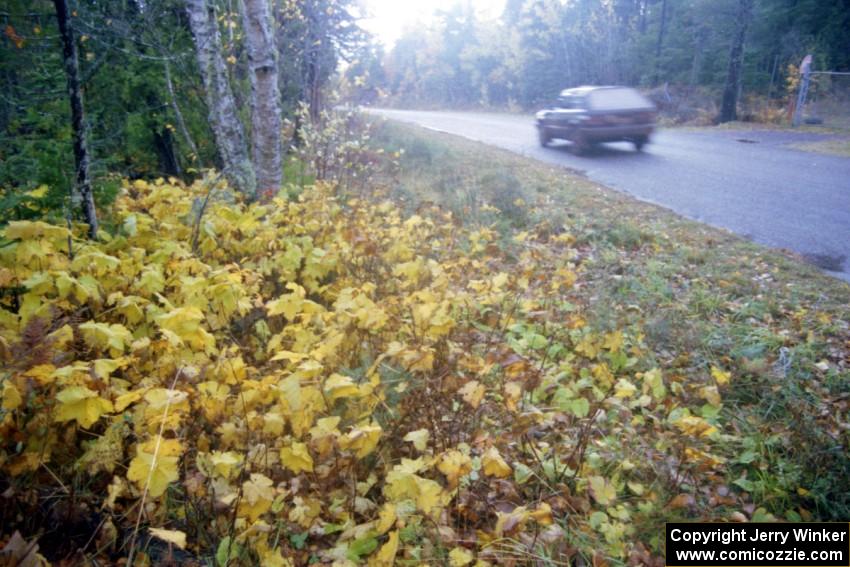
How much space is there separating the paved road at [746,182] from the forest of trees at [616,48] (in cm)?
927

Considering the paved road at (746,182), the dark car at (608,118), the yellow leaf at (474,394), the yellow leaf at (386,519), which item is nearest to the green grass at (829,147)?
the paved road at (746,182)

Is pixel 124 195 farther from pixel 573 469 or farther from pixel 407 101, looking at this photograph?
pixel 407 101

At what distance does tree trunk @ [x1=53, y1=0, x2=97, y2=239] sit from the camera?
148 inches

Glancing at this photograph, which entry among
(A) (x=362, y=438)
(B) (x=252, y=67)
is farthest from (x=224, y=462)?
(B) (x=252, y=67)

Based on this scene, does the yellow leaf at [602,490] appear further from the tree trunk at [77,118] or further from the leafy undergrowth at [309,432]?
the tree trunk at [77,118]

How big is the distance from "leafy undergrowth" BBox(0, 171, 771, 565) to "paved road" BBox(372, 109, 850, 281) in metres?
4.04

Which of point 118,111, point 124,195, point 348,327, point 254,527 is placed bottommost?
point 254,527

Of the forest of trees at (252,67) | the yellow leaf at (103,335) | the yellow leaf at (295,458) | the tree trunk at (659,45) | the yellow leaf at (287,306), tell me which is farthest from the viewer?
the tree trunk at (659,45)

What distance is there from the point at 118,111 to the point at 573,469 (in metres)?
8.04

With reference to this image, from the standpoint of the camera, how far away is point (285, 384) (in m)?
2.47

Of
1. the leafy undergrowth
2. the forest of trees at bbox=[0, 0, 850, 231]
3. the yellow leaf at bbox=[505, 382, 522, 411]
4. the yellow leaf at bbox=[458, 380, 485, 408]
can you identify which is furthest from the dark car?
the yellow leaf at bbox=[458, 380, 485, 408]

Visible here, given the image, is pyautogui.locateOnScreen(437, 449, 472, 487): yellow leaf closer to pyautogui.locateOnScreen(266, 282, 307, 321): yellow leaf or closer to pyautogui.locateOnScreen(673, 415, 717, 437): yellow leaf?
pyautogui.locateOnScreen(673, 415, 717, 437): yellow leaf

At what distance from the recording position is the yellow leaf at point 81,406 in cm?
214

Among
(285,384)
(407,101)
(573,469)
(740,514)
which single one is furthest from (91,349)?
(407,101)
